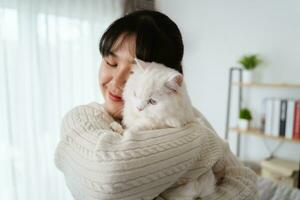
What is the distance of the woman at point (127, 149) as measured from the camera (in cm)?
53

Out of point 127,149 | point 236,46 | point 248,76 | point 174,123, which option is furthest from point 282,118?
point 127,149

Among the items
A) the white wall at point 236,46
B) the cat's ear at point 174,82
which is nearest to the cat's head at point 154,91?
the cat's ear at point 174,82

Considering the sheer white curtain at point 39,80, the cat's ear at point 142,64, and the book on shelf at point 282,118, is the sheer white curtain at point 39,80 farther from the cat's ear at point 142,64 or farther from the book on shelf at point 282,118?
the book on shelf at point 282,118

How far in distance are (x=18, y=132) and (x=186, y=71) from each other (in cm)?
190

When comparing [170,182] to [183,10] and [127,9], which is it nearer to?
[127,9]

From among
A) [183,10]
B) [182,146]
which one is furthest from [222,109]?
[182,146]

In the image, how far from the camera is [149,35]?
0.78m

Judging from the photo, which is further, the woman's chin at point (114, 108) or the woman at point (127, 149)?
the woman's chin at point (114, 108)

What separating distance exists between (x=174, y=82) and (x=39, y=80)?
5.05ft

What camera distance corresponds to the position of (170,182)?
59cm

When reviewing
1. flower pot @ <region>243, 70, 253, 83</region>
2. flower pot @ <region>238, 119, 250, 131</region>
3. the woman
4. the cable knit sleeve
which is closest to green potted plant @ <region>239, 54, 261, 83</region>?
flower pot @ <region>243, 70, 253, 83</region>

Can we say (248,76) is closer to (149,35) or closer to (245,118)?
(245,118)

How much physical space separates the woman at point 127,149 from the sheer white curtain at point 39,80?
49.2 inches

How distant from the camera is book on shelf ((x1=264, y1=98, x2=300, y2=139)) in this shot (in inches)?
83.1
